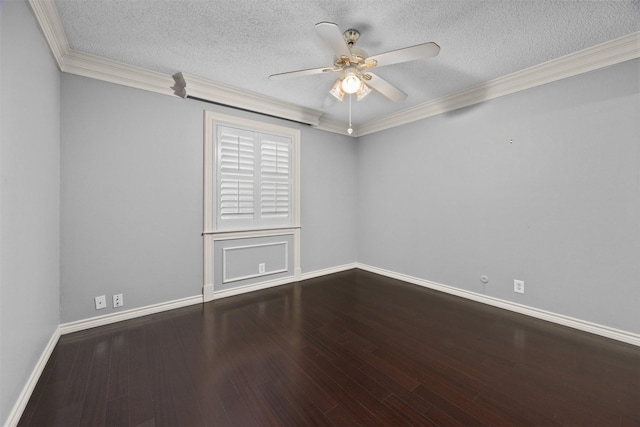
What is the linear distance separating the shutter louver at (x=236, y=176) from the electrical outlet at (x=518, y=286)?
321 cm

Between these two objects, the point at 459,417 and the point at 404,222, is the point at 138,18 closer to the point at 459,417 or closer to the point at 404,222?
the point at 459,417

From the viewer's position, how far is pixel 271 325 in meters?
2.54

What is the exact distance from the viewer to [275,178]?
3713 millimetres

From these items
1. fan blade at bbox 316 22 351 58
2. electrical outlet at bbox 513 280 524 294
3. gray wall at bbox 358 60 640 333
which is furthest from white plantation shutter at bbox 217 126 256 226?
electrical outlet at bbox 513 280 524 294

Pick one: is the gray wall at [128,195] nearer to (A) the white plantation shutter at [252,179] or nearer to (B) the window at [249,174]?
(B) the window at [249,174]

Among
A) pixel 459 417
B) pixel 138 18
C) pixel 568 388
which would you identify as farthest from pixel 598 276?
pixel 138 18

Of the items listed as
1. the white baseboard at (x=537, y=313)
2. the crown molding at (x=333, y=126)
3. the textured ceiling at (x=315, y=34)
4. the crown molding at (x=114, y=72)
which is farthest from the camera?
the crown molding at (x=333, y=126)

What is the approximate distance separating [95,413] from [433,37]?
3462 mm

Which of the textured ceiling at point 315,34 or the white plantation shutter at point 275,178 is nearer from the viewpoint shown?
the textured ceiling at point 315,34

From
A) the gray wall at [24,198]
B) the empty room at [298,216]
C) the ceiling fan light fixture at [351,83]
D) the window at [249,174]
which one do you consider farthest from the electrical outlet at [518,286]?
the gray wall at [24,198]

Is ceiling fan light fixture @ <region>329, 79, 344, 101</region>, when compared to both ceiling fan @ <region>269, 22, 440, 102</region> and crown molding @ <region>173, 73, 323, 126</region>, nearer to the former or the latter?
ceiling fan @ <region>269, 22, 440, 102</region>

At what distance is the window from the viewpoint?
317cm

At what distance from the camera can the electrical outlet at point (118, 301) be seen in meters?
2.56

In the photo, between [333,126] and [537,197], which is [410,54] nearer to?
[537,197]
